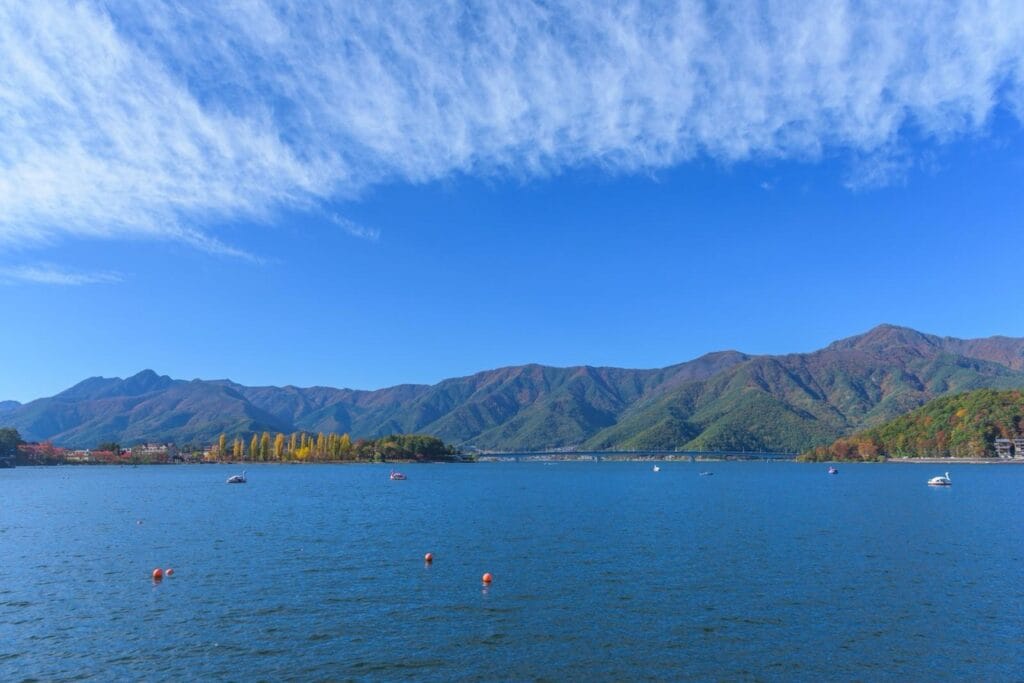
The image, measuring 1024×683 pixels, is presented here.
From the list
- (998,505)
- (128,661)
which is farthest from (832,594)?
(998,505)

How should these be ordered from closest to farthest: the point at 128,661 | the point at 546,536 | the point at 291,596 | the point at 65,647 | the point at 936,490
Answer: the point at 128,661, the point at 65,647, the point at 291,596, the point at 546,536, the point at 936,490

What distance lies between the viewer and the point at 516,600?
1566 inches

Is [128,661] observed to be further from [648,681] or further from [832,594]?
[832,594]

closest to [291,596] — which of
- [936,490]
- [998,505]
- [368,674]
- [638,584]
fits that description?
[368,674]

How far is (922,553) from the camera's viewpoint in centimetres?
5541

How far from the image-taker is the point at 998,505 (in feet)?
325

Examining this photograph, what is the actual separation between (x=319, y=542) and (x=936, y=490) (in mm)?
128673

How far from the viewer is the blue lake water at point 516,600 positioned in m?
29.2

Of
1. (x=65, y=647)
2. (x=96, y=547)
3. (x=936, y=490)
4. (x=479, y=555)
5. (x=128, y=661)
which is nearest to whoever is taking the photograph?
(x=128, y=661)

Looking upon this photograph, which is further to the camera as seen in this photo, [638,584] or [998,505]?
[998,505]

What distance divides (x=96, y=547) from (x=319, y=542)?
66.0ft

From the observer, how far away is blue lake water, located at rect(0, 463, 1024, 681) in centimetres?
2923

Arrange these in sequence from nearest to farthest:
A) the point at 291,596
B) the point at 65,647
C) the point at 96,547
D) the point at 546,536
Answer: the point at 65,647, the point at 291,596, the point at 96,547, the point at 546,536

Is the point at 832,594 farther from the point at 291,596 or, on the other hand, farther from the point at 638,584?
the point at 291,596
